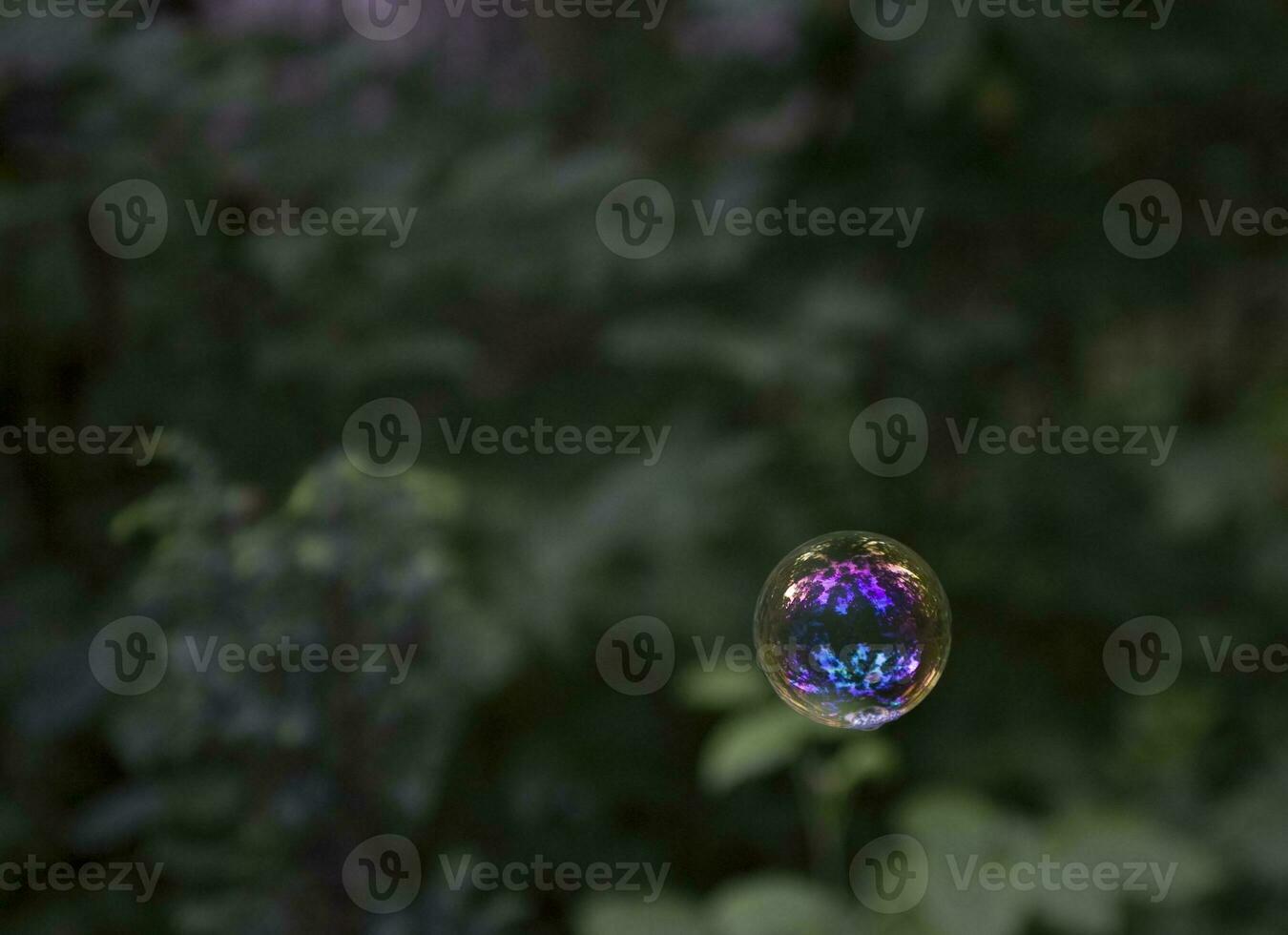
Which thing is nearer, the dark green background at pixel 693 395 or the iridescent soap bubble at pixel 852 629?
the iridescent soap bubble at pixel 852 629

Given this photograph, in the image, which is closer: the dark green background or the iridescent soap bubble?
the iridescent soap bubble

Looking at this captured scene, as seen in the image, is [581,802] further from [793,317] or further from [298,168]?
[298,168]

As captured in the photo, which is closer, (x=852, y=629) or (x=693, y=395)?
(x=852, y=629)

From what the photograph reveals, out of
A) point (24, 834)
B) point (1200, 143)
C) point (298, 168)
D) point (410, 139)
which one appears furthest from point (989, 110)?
point (24, 834)
